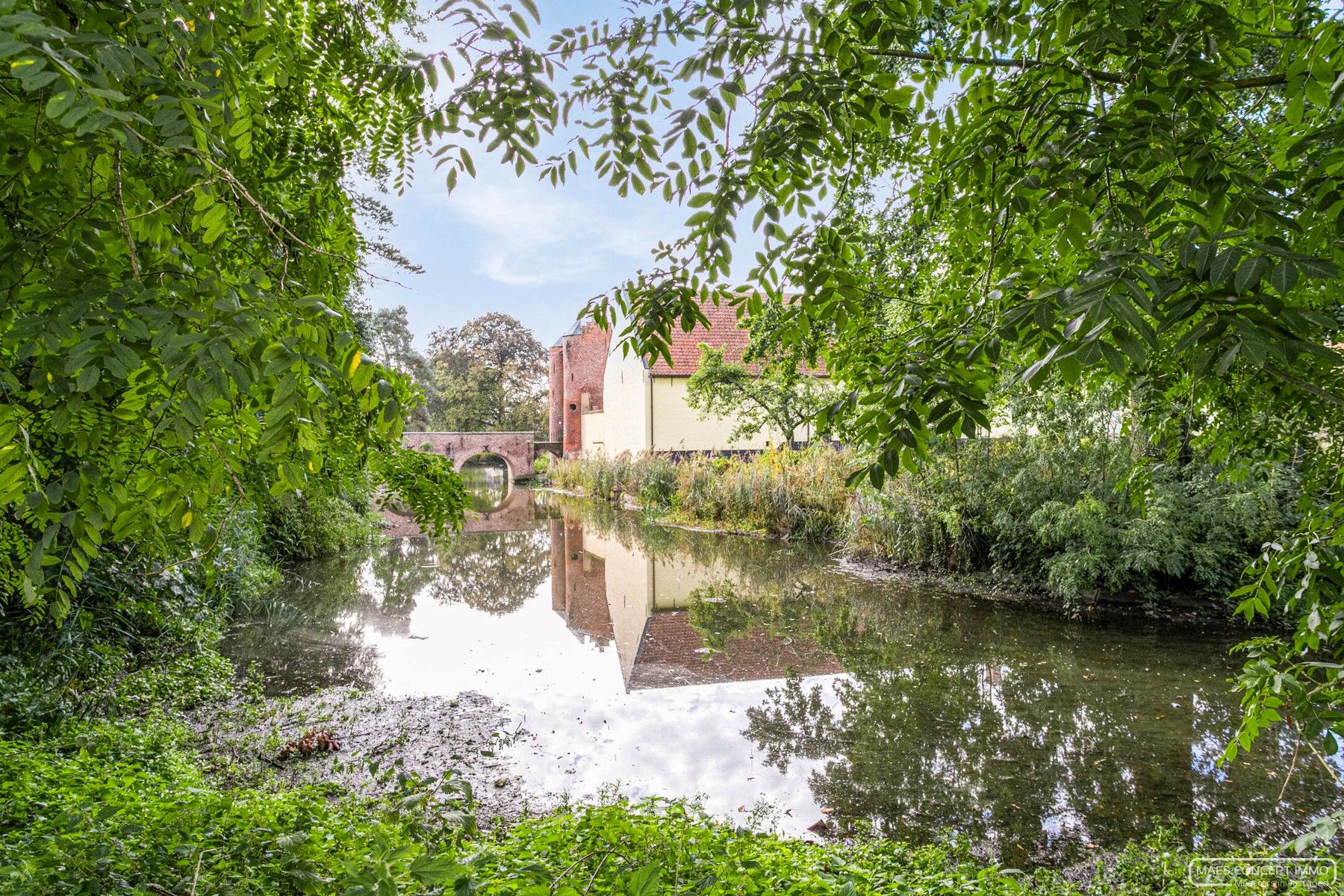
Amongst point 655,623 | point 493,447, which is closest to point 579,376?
point 493,447

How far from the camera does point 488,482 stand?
156ft

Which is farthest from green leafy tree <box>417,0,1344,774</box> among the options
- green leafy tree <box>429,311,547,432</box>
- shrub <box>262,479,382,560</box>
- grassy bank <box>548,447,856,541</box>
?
green leafy tree <box>429,311,547,432</box>

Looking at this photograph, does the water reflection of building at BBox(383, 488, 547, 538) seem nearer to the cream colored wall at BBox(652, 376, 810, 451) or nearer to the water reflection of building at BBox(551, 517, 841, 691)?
the water reflection of building at BBox(551, 517, 841, 691)

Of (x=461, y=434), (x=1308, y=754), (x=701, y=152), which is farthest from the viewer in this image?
(x=461, y=434)

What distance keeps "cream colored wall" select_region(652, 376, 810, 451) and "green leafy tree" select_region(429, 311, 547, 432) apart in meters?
26.5

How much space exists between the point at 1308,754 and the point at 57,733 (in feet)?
26.3

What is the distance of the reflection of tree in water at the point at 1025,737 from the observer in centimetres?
407

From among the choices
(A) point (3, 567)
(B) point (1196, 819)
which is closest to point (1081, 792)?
(B) point (1196, 819)

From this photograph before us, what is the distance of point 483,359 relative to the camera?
52031 millimetres

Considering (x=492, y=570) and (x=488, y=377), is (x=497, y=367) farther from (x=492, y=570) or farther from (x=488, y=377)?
(x=492, y=570)

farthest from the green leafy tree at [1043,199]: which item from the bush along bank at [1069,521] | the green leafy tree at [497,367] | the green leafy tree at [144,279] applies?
the green leafy tree at [497,367]

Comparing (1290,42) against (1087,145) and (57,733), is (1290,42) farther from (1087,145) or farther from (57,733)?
(57,733)

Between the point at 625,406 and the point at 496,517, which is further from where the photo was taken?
the point at 625,406

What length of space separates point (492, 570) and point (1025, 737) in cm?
955
